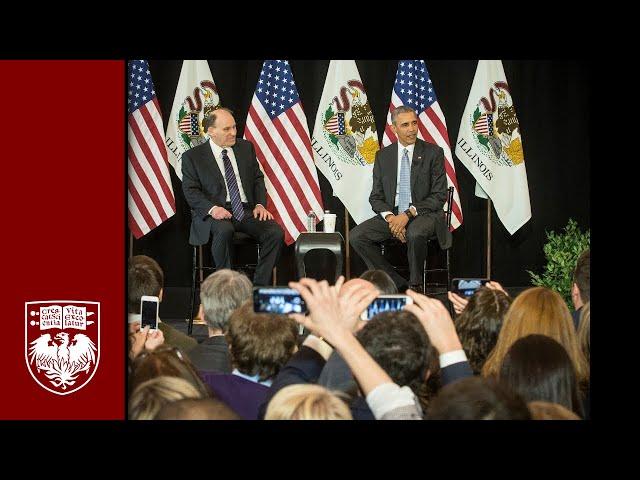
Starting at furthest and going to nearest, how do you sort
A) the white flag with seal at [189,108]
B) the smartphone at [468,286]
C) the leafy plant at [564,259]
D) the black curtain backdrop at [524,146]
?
the black curtain backdrop at [524,146] → the white flag with seal at [189,108] → the leafy plant at [564,259] → the smartphone at [468,286]

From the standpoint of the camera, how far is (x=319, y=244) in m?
5.94

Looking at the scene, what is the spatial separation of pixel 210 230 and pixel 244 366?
9.45 feet

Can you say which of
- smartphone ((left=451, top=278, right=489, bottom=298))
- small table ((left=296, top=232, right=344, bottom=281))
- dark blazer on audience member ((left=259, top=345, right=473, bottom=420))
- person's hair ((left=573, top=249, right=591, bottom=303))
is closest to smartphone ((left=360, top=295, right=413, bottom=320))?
dark blazer on audience member ((left=259, top=345, right=473, bottom=420))

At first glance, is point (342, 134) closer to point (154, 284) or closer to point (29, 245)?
point (154, 284)

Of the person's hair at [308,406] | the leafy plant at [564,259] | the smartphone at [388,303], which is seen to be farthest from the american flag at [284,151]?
the person's hair at [308,406]

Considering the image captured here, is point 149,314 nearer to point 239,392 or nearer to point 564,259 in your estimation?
point 239,392

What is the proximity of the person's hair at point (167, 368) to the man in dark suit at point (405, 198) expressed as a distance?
10.8 ft

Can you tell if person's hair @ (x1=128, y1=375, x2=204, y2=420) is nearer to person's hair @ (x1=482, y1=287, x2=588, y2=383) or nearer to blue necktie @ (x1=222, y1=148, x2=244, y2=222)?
person's hair @ (x1=482, y1=287, x2=588, y2=383)

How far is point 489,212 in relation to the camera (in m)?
7.12

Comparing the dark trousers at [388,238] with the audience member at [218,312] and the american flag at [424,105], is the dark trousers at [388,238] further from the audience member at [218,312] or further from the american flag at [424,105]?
the audience member at [218,312]

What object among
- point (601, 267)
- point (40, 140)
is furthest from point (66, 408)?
point (601, 267)

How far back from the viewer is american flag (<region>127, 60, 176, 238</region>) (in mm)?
6660

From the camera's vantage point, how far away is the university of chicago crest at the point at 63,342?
317 centimetres

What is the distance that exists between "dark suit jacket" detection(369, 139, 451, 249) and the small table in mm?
558
